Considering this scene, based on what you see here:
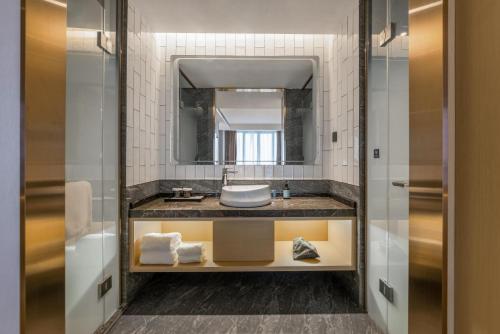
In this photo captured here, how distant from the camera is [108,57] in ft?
6.21

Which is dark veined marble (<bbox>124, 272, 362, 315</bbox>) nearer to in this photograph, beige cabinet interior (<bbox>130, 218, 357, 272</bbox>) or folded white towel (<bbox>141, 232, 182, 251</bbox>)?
beige cabinet interior (<bbox>130, 218, 357, 272</bbox>)

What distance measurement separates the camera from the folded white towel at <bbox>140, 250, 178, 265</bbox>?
2.14 meters

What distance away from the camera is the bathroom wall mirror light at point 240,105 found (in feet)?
9.22

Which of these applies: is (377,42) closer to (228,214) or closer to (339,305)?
(228,214)

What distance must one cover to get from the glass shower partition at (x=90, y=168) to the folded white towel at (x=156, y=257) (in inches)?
7.4

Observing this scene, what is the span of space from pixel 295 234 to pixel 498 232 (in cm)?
192

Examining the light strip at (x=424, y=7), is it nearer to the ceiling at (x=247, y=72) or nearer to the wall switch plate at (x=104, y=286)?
the ceiling at (x=247, y=72)

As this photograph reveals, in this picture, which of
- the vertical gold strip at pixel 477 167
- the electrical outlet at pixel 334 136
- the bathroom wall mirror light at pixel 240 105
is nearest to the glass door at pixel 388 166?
the vertical gold strip at pixel 477 167

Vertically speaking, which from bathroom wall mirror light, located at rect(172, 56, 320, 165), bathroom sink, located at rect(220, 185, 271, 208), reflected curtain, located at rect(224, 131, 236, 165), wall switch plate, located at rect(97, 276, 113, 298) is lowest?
wall switch plate, located at rect(97, 276, 113, 298)

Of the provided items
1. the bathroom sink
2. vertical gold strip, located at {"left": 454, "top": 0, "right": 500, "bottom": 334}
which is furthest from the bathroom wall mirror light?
vertical gold strip, located at {"left": 454, "top": 0, "right": 500, "bottom": 334}

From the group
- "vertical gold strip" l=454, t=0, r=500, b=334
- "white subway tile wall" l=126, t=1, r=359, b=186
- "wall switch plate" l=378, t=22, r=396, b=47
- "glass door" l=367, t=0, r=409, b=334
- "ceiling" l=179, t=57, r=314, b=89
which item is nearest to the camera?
"vertical gold strip" l=454, t=0, r=500, b=334

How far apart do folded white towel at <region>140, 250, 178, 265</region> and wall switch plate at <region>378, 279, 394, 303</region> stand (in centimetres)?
142

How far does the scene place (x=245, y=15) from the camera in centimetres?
235

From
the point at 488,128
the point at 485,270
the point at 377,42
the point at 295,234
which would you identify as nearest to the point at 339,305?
the point at 295,234
